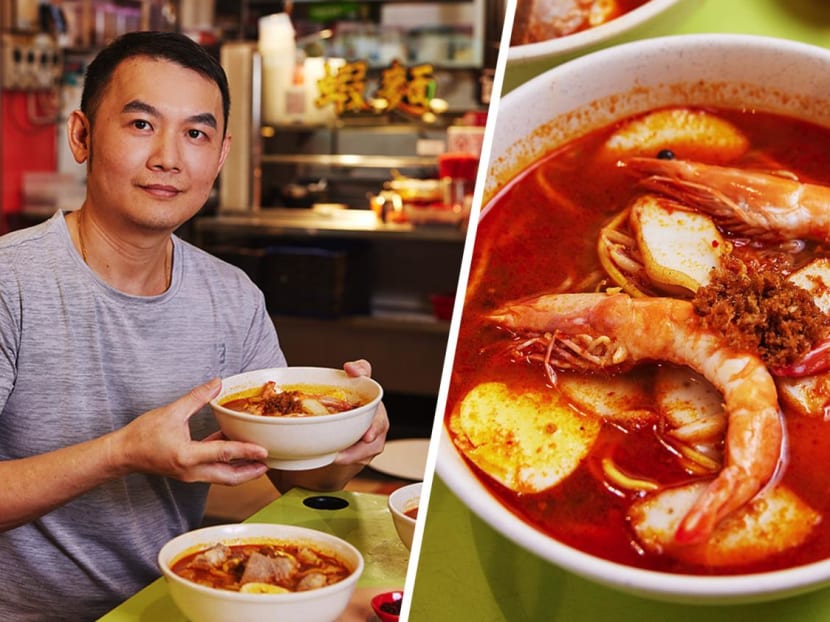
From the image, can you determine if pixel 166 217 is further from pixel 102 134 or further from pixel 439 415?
pixel 439 415

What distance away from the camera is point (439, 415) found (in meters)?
0.83

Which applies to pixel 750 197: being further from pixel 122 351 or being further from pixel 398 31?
pixel 398 31

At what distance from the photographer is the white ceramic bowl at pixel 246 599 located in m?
0.79

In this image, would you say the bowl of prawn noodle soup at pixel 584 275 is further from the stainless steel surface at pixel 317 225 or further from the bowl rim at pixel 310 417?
the stainless steel surface at pixel 317 225

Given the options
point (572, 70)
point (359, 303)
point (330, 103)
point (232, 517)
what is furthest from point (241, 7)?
point (572, 70)

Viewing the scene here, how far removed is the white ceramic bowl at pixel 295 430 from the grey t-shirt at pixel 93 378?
17 cm

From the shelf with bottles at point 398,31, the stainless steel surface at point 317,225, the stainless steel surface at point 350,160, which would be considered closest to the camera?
the stainless steel surface at point 317,225

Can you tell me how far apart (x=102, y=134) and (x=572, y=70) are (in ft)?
1.68

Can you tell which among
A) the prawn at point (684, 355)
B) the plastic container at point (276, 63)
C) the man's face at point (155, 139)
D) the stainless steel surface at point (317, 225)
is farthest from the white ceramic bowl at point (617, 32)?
the plastic container at point (276, 63)

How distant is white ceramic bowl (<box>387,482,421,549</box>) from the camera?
1.03 m

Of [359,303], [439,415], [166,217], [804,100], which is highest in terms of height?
[804,100]

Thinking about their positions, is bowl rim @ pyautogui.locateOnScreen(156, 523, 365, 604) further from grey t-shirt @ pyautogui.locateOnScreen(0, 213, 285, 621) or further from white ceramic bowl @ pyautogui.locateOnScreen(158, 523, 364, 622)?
grey t-shirt @ pyautogui.locateOnScreen(0, 213, 285, 621)

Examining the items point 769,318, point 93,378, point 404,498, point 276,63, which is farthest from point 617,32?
point 276,63

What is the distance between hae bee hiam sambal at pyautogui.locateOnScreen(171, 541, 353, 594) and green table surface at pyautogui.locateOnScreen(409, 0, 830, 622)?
96 millimetres
